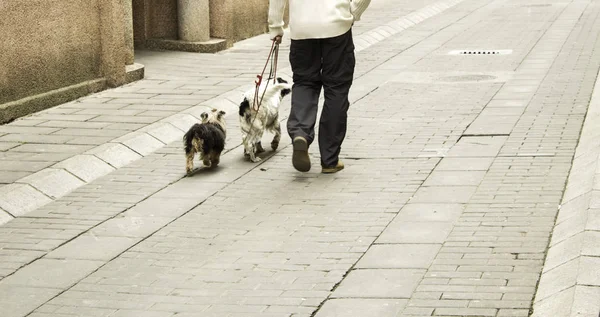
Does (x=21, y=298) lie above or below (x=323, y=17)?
below

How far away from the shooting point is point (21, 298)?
6.49 meters

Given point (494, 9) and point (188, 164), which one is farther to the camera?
point (494, 9)

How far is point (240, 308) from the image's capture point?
6.12 meters

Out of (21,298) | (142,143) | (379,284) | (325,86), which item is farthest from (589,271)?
(142,143)

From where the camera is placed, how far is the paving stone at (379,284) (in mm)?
6246

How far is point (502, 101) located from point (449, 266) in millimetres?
5579

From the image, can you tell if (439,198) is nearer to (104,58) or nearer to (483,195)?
(483,195)

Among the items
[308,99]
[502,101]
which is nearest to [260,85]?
[308,99]

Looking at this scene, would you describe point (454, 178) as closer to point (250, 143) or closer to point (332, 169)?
point (332, 169)

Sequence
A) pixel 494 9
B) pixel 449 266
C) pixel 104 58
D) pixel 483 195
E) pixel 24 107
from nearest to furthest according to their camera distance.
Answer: pixel 449 266 → pixel 483 195 → pixel 24 107 → pixel 104 58 → pixel 494 9

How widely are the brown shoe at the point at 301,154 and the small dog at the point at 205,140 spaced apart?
669 millimetres

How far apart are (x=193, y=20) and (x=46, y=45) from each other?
467cm

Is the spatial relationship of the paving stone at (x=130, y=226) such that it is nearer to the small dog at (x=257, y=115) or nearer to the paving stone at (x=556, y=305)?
the small dog at (x=257, y=115)

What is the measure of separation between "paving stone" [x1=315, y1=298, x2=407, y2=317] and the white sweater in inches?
126
